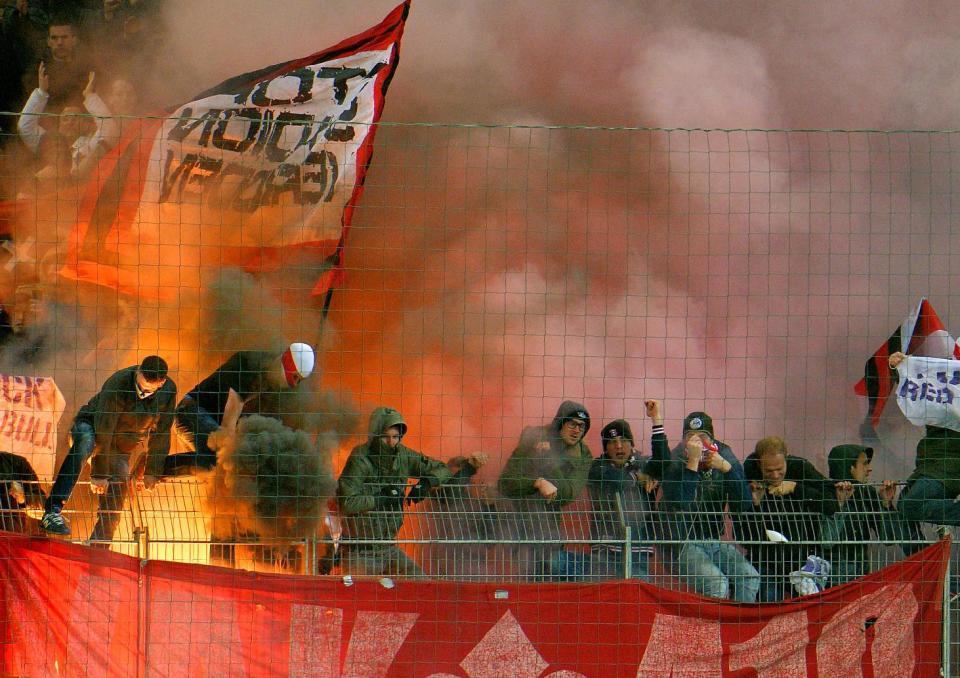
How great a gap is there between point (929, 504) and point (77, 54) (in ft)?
27.5

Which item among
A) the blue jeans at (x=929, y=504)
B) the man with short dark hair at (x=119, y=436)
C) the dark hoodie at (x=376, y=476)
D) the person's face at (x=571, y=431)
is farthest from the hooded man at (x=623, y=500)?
the man with short dark hair at (x=119, y=436)

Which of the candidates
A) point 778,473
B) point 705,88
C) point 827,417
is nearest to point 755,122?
point 705,88

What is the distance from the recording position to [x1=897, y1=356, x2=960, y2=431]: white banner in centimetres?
852

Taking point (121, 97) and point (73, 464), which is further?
point (121, 97)

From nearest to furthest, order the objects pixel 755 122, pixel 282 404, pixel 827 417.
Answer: pixel 282 404
pixel 827 417
pixel 755 122

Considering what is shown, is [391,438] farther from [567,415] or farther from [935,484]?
[935,484]

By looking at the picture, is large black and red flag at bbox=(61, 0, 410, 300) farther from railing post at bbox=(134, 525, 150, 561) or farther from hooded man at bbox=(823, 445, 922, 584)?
hooded man at bbox=(823, 445, 922, 584)

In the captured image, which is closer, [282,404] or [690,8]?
[282,404]

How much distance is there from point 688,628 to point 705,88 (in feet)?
20.1

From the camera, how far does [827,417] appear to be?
10914mm

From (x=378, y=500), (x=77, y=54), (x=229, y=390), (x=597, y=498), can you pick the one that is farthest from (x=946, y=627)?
(x=77, y=54)

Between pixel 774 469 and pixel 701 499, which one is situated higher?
pixel 774 469

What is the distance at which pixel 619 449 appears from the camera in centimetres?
871

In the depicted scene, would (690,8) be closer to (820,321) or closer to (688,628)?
(820,321)
